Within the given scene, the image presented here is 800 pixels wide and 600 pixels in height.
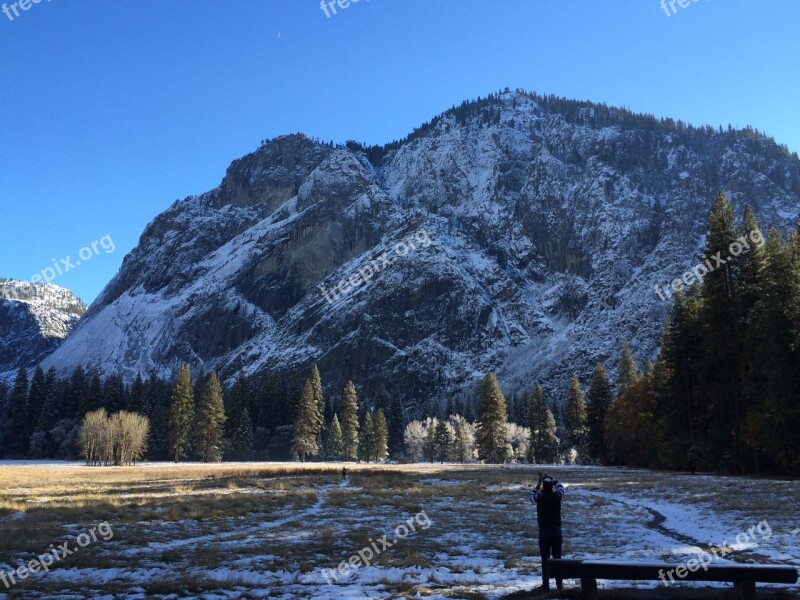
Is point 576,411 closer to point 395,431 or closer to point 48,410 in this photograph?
point 395,431

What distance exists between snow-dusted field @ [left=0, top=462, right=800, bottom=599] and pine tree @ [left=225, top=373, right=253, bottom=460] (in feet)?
240

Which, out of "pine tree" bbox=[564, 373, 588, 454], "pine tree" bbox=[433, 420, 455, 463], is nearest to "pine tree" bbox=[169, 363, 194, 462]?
"pine tree" bbox=[433, 420, 455, 463]

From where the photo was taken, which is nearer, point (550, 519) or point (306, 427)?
point (550, 519)

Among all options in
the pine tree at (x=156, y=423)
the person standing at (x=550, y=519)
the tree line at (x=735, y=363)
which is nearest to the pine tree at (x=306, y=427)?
the pine tree at (x=156, y=423)

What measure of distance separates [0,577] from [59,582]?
4.44 ft

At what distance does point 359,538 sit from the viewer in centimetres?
1728

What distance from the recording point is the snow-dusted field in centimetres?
1134

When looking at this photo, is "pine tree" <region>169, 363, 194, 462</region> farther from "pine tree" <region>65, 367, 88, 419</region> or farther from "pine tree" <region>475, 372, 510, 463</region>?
"pine tree" <region>475, 372, 510, 463</region>

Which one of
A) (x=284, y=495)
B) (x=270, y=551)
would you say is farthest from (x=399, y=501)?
(x=270, y=551)

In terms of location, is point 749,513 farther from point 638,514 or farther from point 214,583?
point 214,583

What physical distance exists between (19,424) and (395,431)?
71.4 meters

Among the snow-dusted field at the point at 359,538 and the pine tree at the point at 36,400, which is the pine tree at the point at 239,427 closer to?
the pine tree at the point at 36,400

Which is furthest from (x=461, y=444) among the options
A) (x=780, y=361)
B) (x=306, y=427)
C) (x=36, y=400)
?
(x=780, y=361)

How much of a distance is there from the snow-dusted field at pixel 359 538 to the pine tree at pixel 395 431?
94.7 m
